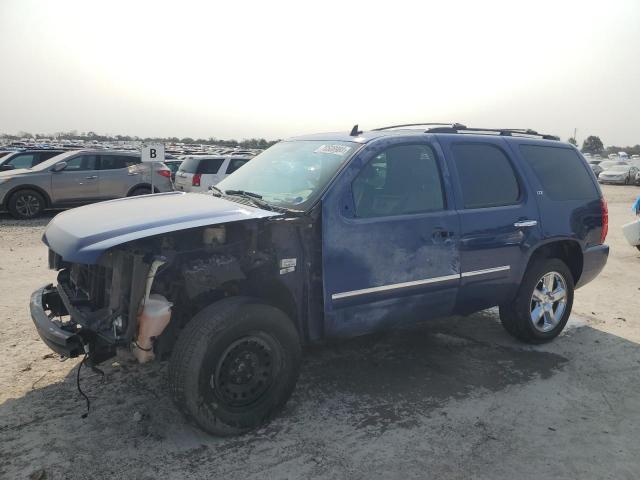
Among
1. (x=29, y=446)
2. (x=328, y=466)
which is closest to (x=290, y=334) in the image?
(x=328, y=466)

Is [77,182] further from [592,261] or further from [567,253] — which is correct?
[592,261]

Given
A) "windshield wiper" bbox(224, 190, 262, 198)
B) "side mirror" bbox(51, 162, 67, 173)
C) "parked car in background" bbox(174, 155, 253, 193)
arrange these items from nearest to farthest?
"windshield wiper" bbox(224, 190, 262, 198), "side mirror" bbox(51, 162, 67, 173), "parked car in background" bbox(174, 155, 253, 193)

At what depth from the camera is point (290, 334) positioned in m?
3.40

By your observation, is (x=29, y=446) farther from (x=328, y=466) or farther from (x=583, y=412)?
(x=583, y=412)

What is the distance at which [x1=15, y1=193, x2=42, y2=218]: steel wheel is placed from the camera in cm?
1238

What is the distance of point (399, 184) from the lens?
396cm

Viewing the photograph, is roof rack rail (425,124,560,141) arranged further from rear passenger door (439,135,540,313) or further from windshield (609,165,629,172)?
windshield (609,165,629,172)

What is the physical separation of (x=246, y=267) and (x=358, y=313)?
887 mm

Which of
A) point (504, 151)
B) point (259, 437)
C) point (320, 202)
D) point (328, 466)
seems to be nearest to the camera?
point (328, 466)

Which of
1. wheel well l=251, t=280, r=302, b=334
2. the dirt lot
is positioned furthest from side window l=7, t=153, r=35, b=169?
wheel well l=251, t=280, r=302, b=334

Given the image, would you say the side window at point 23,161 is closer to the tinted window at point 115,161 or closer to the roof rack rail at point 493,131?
the tinted window at point 115,161

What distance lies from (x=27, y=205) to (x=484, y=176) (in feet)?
38.1

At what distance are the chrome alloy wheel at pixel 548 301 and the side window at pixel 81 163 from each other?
37.8 feet

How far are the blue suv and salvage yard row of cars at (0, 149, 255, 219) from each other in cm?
879
